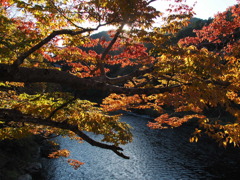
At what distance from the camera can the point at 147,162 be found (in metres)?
16.5

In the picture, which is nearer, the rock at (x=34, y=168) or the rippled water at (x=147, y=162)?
the rock at (x=34, y=168)

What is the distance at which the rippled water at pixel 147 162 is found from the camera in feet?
46.2

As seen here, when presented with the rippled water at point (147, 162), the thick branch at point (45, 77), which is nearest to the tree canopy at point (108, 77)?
the thick branch at point (45, 77)

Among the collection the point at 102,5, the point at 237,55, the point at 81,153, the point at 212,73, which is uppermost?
the point at 102,5

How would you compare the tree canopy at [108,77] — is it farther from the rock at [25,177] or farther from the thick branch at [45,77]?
the rock at [25,177]

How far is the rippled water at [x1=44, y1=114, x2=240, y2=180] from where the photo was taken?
46.2ft

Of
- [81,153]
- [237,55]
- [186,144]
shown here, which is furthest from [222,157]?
[237,55]

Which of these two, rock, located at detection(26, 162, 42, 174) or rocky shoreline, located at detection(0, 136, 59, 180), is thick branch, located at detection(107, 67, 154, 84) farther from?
rock, located at detection(26, 162, 42, 174)

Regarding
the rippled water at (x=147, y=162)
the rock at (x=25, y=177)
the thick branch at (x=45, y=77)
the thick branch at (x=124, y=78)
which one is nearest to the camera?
the thick branch at (x=45, y=77)

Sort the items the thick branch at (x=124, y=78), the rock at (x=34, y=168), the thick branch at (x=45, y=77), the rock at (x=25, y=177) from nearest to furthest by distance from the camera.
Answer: the thick branch at (x=45, y=77), the thick branch at (x=124, y=78), the rock at (x=25, y=177), the rock at (x=34, y=168)

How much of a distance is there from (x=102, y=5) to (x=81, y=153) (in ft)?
50.6

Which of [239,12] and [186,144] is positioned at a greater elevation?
[239,12]

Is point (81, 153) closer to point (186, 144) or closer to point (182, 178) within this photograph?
point (182, 178)

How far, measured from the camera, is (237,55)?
596cm
